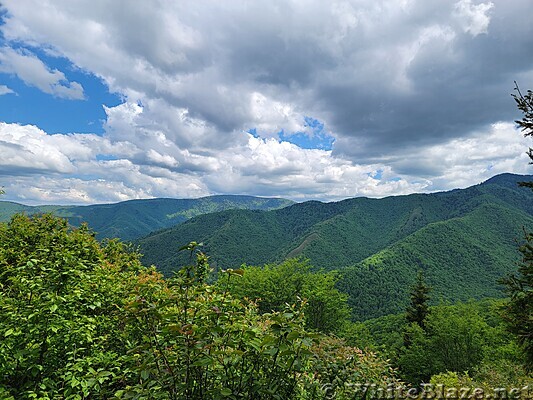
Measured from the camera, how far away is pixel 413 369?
3309 cm

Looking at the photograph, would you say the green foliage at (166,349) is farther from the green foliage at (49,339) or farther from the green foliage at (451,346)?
the green foliage at (451,346)

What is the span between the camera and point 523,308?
10.4 metres

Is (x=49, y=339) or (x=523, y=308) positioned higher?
(x=49, y=339)

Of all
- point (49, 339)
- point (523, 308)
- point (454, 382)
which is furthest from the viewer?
point (523, 308)

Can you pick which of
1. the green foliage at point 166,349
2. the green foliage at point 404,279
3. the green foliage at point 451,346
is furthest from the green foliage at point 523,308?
the green foliage at point 404,279

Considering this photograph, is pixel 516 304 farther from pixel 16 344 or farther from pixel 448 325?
pixel 448 325

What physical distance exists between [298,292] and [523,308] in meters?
26.9

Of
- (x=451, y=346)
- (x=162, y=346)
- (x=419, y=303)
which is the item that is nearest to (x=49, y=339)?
(x=162, y=346)

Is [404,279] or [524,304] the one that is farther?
[404,279]

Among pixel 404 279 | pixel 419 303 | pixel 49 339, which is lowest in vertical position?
pixel 404 279

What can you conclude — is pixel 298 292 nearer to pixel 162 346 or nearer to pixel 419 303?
pixel 419 303

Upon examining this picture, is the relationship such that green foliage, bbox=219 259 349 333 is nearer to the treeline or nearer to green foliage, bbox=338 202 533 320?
the treeline

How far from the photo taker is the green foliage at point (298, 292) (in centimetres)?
3478

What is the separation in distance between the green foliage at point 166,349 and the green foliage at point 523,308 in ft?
24.5
